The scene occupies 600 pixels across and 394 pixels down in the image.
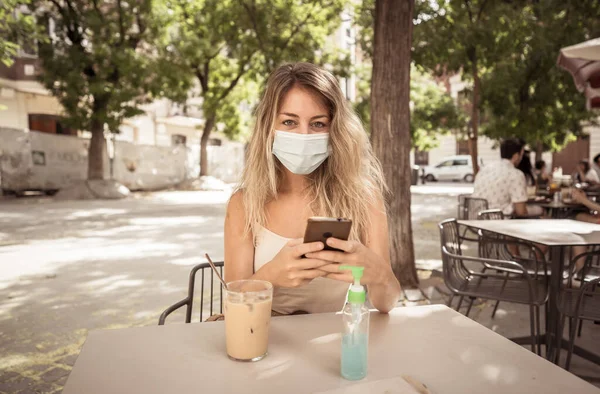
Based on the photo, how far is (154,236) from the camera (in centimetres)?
852

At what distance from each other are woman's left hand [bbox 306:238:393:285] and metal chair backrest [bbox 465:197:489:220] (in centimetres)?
458

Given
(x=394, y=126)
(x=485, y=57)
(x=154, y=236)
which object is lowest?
(x=154, y=236)

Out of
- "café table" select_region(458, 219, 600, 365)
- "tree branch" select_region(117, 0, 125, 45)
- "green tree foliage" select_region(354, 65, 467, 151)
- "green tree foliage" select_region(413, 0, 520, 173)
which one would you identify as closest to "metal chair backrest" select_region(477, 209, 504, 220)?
"café table" select_region(458, 219, 600, 365)

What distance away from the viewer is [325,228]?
4.30 feet

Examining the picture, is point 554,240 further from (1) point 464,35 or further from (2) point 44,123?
(2) point 44,123

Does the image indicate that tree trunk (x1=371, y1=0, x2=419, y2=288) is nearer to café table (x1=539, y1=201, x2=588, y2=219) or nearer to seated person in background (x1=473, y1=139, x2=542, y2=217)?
seated person in background (x1=473, y1=139, x2=542, y2=217)

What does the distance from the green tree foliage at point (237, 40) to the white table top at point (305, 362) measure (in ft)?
38.9

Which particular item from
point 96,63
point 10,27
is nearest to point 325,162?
point 10,27

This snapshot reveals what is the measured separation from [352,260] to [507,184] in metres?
Answer: 5.10

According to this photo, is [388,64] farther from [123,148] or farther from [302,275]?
[123,148]

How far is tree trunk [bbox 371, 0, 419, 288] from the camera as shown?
4.63 meters

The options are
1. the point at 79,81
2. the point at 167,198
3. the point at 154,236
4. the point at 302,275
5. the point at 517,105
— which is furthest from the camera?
Answer: the point at 167,198

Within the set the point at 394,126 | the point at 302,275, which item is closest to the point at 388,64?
the point at 394,126

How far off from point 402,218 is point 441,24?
6.24 metres
